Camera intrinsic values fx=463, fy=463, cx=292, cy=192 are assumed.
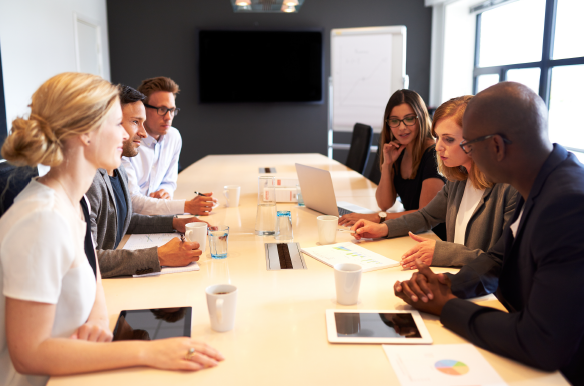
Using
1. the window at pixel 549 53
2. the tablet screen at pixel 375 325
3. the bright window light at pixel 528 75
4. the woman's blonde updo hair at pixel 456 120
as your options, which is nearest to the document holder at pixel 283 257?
the tablet screen at pixel 375 325

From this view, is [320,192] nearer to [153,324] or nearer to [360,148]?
[153,324]

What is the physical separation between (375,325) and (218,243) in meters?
0.63

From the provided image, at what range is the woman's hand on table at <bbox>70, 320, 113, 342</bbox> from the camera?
0.92 metres

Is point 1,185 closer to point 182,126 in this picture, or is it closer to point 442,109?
point 442,109

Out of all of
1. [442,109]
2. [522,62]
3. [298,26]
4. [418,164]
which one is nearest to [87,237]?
[442,109]

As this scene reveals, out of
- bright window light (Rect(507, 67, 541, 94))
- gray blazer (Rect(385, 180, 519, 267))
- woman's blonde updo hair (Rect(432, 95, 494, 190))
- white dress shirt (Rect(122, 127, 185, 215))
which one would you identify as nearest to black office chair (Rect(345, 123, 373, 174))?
white dress shirt (Rect(122, 127, 185, 215))

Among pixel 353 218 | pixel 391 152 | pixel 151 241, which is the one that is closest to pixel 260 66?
pixel 391 152

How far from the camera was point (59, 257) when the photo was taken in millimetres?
862

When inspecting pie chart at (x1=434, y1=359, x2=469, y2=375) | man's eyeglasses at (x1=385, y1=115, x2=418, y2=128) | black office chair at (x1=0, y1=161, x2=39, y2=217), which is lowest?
pie chart at (x1=434, y1=359, x2=469, y2=375)

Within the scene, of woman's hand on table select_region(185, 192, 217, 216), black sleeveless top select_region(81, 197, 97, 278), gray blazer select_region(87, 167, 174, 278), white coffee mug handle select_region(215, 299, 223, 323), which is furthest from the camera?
woman's hand on table select_region(185, 192, 217, 216)

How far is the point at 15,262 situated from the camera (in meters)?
0.83

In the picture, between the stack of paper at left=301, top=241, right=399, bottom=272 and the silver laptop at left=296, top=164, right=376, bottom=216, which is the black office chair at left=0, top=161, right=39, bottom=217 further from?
the silver laptop at left=296, top=164, right=376, bottom=216

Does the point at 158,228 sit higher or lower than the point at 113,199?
lower

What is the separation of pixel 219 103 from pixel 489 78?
338 centimetres
